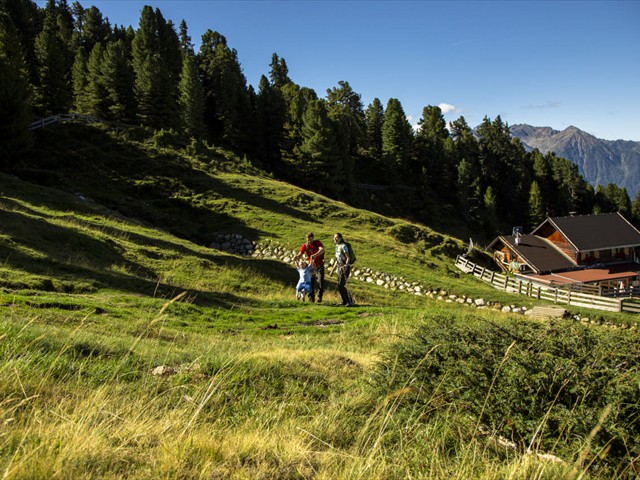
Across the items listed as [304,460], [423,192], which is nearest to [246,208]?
[304,460]

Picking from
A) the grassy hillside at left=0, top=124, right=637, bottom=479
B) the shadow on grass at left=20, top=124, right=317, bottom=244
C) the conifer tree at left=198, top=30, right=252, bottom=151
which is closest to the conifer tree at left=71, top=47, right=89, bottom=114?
the shadow on grass at left=20, top=124, right=317, bottom=244

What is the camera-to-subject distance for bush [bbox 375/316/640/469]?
3.67 m

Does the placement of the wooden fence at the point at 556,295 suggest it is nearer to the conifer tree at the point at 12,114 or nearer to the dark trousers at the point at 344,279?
the dark trousers at the point at 344,279

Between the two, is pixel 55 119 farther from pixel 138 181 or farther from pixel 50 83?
pixel 138 181

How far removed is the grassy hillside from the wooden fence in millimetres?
4590

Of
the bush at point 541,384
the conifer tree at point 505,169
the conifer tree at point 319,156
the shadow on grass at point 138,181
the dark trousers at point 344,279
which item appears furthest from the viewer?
the conifer tree at point 505,169

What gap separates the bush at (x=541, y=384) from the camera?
367 centimetres

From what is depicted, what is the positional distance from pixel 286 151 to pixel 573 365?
63.2m

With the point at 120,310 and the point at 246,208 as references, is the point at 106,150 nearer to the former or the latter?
the point at 246,208

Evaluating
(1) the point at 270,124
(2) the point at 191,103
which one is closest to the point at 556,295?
(2) the point at 191,103

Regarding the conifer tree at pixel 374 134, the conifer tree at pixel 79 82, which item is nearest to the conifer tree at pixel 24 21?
the conifer tree at pixel 79 82

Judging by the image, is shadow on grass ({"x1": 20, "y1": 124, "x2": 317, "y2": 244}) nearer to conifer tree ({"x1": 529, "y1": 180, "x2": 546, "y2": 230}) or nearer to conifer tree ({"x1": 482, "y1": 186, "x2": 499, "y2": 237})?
conifer tree ({"x1": 482, "y1": 186, "x2": 499, "y2": 237})

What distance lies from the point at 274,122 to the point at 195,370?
68562 millimetres

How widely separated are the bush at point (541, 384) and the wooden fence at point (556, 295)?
24372mm
